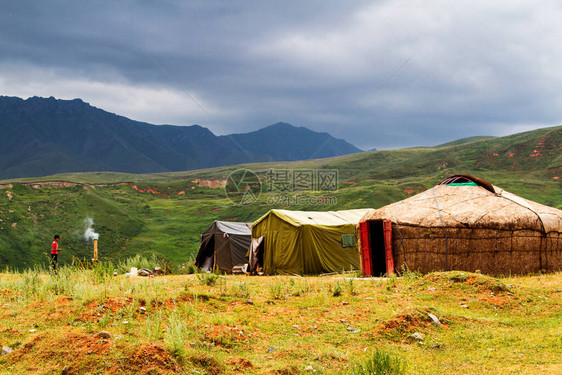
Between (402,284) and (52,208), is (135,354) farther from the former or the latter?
(52,208)

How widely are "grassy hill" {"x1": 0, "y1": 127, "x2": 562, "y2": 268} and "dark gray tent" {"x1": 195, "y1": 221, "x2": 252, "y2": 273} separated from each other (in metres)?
13.4

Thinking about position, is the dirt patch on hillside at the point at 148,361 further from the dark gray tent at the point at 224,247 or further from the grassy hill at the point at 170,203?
the grassy hill at the point at 170,203

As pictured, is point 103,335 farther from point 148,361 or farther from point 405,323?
point 405,323

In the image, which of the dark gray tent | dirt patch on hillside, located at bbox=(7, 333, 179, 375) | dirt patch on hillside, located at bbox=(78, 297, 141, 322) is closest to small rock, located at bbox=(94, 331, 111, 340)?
dirt patch on hillside, located at bbox=(7, 333, 179, 375)

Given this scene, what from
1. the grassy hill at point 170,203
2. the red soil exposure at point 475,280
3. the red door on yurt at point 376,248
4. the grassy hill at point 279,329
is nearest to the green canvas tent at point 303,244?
the red door on yurt at point 376,248

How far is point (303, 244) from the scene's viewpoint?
57.8 feet

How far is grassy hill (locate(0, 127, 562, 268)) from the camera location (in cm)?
3828

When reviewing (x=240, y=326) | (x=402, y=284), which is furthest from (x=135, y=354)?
(x=402, y=284)

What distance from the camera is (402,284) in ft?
34.7

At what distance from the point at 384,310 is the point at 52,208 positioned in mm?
46359

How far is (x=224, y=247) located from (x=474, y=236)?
1193 cm

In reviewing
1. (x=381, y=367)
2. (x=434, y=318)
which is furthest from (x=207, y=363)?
(x=434, y=318)

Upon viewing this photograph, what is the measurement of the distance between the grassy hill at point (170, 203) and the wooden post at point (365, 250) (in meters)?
22.2

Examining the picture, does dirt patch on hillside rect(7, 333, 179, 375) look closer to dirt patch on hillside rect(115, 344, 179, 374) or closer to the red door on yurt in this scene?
dirt patch on hillside rect(115, 344, 179, 374)
